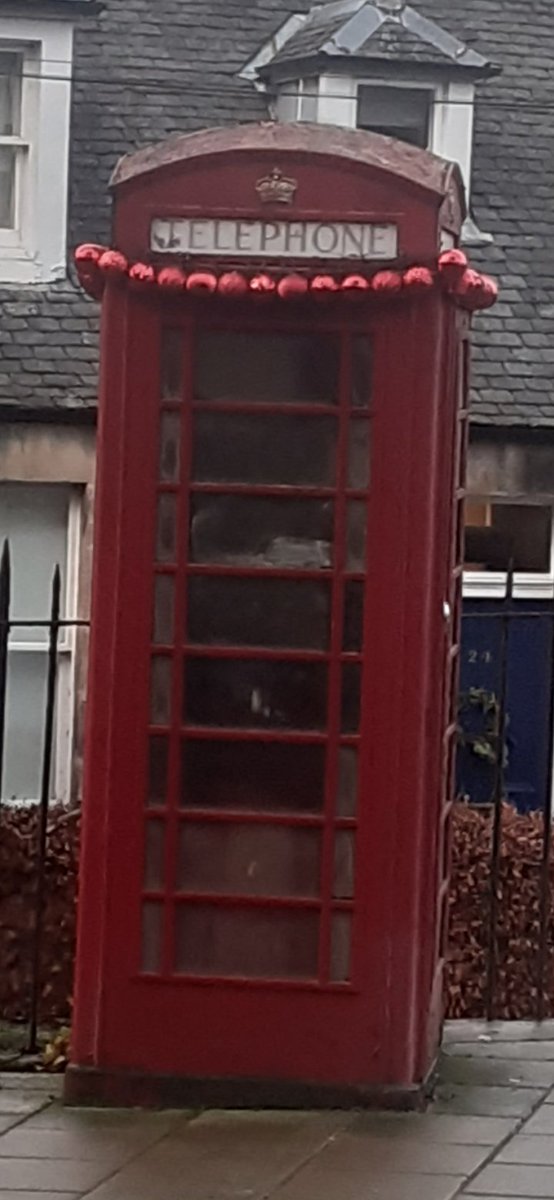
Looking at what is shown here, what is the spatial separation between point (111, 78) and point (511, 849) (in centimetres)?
675

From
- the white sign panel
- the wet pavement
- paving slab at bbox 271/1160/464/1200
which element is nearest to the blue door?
the wet pavement

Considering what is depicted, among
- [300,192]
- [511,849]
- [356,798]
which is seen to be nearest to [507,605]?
[356,798]

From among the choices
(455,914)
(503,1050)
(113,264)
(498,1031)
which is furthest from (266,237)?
(455,914)

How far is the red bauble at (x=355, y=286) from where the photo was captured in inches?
236

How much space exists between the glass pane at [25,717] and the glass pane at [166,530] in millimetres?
8303

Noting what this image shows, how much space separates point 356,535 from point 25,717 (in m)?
8.59

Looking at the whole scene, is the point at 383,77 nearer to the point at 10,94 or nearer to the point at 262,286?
the point at 10,94

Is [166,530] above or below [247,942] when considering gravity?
above

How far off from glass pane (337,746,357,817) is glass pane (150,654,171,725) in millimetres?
469

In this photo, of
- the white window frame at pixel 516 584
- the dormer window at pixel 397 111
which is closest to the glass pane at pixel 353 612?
the white window frame at pixel 516 584

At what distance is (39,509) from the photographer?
14.3 metres

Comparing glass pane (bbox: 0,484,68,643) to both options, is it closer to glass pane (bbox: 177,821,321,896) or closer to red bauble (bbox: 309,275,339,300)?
glass pane (bbox: 177,821,321,896)

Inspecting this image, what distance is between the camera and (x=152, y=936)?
627cm

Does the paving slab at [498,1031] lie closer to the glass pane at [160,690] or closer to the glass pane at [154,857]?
the glass pane at [154,857]
